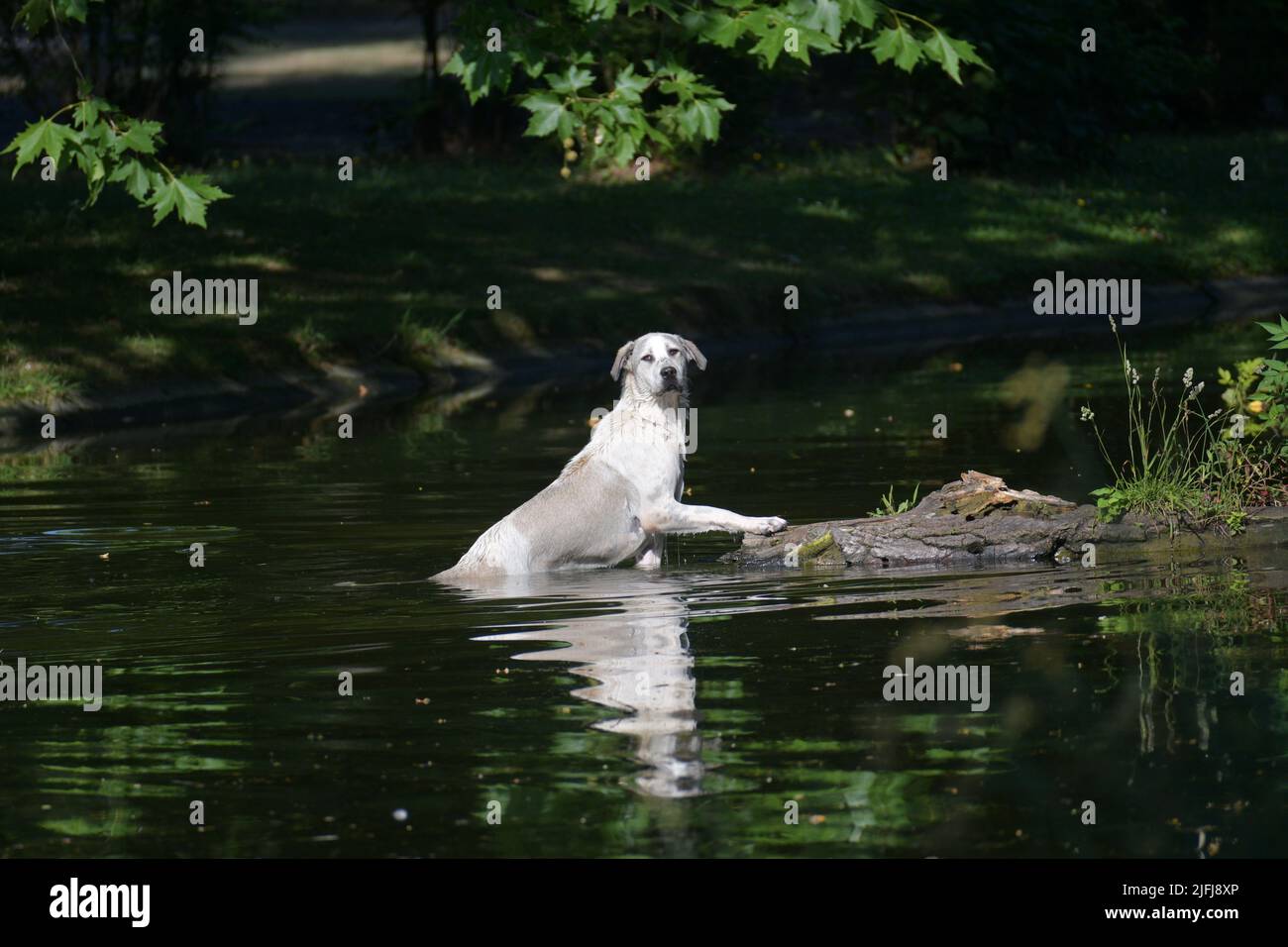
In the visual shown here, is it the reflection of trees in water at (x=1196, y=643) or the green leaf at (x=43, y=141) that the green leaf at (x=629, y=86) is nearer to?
the green leaf at (x=43, y=141)

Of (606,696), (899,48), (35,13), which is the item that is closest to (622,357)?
(899,48)

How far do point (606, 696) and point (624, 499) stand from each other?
3.51 metres

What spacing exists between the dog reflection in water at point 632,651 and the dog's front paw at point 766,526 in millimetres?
589

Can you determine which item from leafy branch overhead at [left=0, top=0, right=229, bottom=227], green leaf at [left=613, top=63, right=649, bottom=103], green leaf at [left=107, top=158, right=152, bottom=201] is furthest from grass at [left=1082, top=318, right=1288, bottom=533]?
green leaf at [left=107, top=158, right=152, bottom=201]

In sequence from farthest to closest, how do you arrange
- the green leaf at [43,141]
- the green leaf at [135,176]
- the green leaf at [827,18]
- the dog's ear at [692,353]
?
the dog's ear at [692,353]
the green leaf at [135,176]
the green leaf at [827,18]
the green leaf at [43,141]

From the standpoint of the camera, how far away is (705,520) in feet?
40.0

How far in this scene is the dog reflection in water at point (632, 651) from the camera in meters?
7.88

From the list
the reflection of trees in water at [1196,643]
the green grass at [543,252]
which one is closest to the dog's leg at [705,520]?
the reflection of trees in water at [1196,643]

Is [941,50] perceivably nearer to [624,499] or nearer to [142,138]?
[624,499]

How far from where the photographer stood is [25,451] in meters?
19.4

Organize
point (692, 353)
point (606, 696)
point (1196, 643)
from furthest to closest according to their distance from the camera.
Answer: point (692, 353) → point (1196, 643) → point (606, 696)

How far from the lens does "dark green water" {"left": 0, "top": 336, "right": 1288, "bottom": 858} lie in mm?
7070

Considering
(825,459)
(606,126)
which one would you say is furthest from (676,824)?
(825,459)
